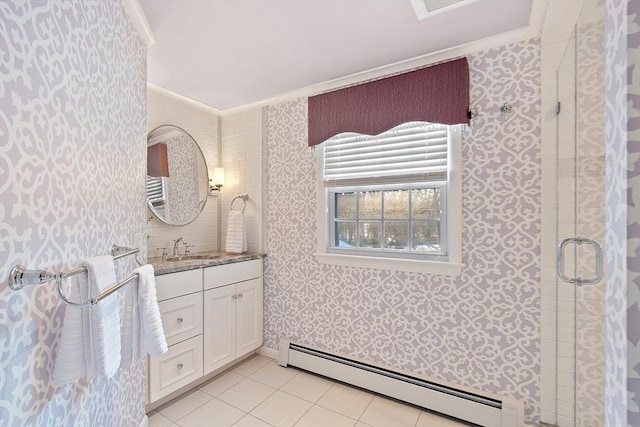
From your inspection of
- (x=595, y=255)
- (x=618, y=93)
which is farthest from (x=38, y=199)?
(x=595, y=255)

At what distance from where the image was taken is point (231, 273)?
2211 millimetres

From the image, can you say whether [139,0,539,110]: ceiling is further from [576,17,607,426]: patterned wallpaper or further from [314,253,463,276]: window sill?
[314,253,463,276]: window sill

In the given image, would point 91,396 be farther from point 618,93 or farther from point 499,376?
point 499,376

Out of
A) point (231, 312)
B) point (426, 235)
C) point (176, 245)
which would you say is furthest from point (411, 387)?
point (176, 245)

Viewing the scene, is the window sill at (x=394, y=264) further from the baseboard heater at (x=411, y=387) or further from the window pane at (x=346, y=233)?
the baseboard heater at (x=411, y=387)

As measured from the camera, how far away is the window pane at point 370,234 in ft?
6.97

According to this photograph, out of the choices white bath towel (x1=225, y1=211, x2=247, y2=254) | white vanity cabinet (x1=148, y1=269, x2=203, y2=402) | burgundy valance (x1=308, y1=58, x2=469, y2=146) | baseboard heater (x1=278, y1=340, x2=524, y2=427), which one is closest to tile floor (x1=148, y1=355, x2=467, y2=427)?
baseboard heater (x1=278, y1=340, x2=524, y2=427)

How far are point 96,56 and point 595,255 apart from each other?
2294mm

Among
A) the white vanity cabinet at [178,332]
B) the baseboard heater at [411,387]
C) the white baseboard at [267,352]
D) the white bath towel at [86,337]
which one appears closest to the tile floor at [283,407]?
the baseboard heater at [411,387]

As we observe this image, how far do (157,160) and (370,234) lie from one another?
1937 mm

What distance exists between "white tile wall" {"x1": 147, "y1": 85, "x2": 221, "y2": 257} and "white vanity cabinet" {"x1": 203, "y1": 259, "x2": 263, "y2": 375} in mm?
650

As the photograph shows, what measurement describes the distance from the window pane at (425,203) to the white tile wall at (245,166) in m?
1.40

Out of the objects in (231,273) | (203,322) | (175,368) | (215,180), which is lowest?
(175,368)

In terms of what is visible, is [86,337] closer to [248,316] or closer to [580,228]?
[248,316]
